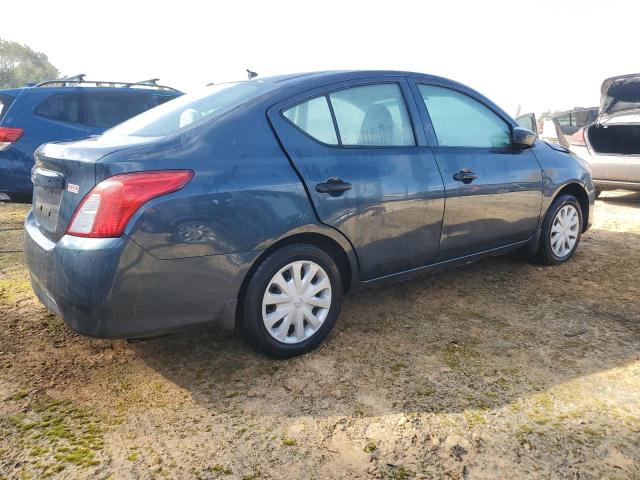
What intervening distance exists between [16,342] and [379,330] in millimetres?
2101

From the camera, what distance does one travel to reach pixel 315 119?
8.76 ft

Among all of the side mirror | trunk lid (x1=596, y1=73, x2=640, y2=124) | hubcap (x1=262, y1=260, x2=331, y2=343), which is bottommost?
hubcap (x1=262, y1=260, x2=331, y2=343)

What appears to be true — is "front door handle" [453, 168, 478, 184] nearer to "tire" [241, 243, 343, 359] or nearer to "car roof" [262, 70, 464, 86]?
"car roof" [262, 70, 464, 86]

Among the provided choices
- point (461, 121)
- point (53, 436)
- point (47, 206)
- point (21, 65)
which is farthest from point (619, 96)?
point (21, 65)

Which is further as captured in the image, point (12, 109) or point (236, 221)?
point (12, 109)

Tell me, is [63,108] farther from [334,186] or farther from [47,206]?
[334,186]

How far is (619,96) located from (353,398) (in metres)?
7.30

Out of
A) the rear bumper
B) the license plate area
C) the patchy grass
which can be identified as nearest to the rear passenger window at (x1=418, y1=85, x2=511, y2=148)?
the rear bumper

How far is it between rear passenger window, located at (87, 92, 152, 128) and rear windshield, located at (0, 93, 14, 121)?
82cm

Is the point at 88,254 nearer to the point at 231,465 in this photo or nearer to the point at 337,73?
the point at 231,465

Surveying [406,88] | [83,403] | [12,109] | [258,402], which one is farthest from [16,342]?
[12,109]

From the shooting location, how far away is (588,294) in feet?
11.8

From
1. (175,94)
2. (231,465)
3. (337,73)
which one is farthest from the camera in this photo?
(175,94)

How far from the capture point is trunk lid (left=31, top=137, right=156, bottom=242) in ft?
7.11
